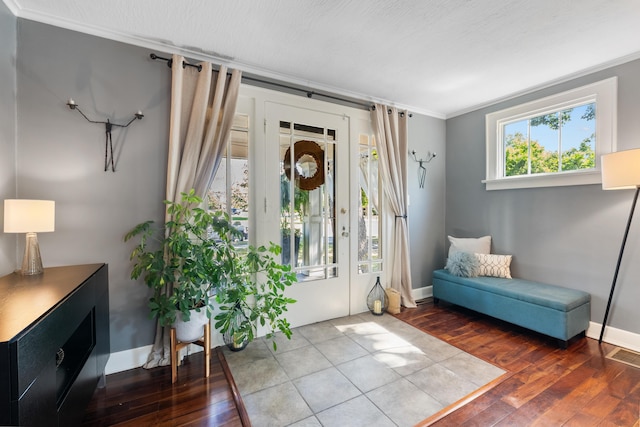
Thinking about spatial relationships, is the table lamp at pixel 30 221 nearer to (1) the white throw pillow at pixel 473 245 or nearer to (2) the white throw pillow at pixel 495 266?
(1) the white throw pillow at pixel 473 245

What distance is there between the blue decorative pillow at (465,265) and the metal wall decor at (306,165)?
1.78 metres

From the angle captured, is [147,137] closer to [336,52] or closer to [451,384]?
[336,52]

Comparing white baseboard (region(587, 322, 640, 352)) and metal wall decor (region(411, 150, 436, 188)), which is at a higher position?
metal wall decor (region(411, 150, 436, 188))

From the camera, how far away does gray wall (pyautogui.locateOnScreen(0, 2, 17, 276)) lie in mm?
1644

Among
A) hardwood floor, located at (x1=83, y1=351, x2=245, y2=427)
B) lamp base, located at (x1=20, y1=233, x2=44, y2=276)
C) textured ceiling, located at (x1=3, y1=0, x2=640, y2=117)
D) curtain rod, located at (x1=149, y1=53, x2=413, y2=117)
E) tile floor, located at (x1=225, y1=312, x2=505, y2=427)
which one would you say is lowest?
hardwood floor, located at (x1=83, y1=351, x2=245, y2=427)

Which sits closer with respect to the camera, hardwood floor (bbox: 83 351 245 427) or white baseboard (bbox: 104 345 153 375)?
hardwood floor (bbox: 83 351 245 427)

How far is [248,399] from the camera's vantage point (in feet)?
5.74

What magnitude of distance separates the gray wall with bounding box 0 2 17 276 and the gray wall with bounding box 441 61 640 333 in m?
4.28

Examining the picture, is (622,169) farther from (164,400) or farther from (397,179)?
(164,400)

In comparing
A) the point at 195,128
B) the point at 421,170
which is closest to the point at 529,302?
the point at 421,170

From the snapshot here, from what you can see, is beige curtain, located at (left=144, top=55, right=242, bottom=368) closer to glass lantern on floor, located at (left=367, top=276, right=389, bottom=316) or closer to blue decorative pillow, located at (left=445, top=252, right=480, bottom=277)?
glass lantern on floor, located at (left=367, top=276, right=389, bottom=316)

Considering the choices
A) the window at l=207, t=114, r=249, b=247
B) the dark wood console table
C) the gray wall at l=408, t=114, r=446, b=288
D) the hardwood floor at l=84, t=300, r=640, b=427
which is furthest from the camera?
the gray wall at l=408, t=114, r=446, b=288

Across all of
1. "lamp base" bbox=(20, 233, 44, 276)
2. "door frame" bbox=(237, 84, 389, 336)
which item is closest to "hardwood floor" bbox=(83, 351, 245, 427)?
"door frame" bbox=(237, 84, 389, 336)

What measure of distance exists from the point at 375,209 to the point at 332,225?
25.2 inches
